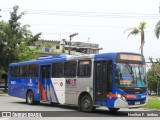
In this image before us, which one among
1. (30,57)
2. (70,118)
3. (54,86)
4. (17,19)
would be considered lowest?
(70,118)

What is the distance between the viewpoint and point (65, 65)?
20.5 m

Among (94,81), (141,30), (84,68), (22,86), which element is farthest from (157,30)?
(94,81)

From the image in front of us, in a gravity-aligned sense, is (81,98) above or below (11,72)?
below

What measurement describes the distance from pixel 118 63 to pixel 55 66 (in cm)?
543

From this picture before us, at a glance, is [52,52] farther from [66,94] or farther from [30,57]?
[66,94]

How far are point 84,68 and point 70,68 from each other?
4.49 feet

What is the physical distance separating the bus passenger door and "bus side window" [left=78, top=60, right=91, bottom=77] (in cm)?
333

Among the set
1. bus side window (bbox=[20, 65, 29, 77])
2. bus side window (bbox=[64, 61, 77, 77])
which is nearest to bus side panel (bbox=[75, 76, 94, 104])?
bus side window (bbox=[64, 61, 77, 77])

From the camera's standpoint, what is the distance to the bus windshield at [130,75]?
665 inches

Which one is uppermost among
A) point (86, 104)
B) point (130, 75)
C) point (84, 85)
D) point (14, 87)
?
point (130, 75)

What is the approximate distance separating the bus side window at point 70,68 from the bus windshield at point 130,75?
11.0 ft

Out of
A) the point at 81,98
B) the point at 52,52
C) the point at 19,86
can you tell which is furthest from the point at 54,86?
the point at 52,52

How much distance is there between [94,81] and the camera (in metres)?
18.0

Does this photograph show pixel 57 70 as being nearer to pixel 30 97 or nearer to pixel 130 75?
pixel 30 97
